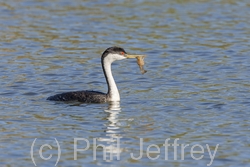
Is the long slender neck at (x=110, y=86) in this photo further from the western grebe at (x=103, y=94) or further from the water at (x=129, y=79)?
the water at (x=129, y=79)

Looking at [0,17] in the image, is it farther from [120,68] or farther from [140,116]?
[140,116]

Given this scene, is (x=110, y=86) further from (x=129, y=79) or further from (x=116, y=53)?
(x=129, y=79)

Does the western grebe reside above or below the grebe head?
below

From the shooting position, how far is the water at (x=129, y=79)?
38.5 ft

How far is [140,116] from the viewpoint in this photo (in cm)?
1373

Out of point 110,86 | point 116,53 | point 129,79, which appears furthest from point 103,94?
point 129,79

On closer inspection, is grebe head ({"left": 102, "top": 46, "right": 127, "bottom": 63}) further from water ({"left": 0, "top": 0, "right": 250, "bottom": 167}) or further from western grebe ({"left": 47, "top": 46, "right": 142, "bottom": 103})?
water ({"left": 0, "top": 0, "right": 250, "bottom": 167})

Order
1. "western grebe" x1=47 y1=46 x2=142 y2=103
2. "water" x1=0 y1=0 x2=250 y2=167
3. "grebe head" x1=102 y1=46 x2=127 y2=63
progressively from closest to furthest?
"water" x1=0 y1=0 x2=250 y2=167 < "western grebe" x1=47 y1=46 x2=142 y2=103 < "grebe head" x1=102 y1=46 x2=127 y2=63

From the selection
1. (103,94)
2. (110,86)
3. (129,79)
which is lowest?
(129,79)

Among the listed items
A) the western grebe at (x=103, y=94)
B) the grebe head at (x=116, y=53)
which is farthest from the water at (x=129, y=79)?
the grebe head at (x=116, y=53)

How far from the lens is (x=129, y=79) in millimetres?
17531

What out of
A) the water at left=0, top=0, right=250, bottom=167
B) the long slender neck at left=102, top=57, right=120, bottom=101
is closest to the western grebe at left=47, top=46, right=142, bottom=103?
the long slender neck at left=102, top=57, right=120, bottom=101

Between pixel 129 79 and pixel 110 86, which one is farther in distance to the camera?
pixel 129 79

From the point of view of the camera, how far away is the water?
462 inches
